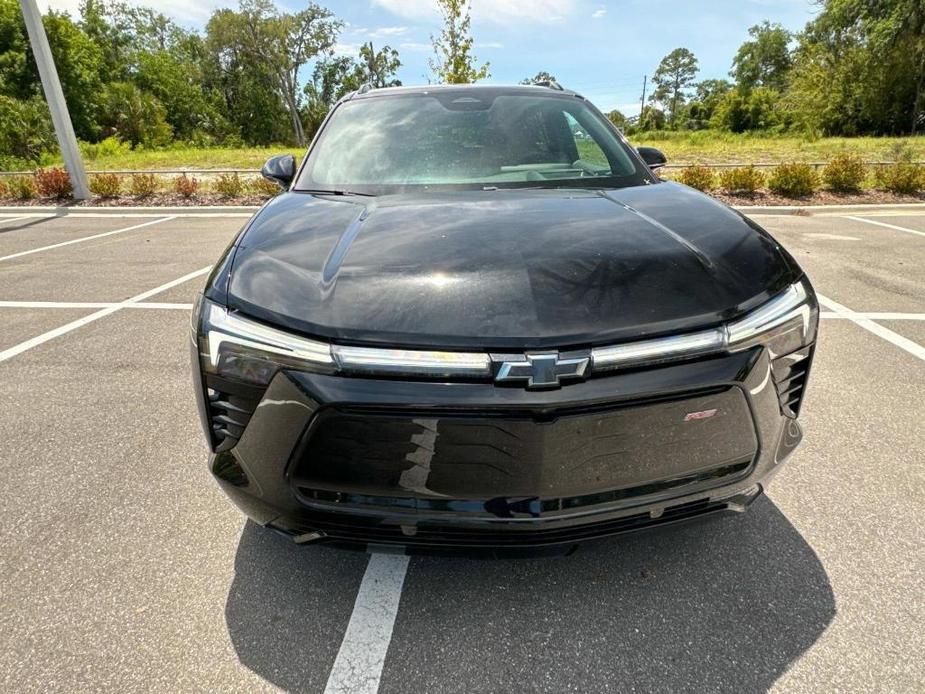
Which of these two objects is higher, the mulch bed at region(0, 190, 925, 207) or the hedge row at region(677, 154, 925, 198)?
the hedge row at region(677, 154, 925, 198)

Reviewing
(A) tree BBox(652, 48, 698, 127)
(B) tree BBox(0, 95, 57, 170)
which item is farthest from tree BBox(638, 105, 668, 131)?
(B) tree BBox(0, 95, 57, 170)

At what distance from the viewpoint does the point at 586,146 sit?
262cm

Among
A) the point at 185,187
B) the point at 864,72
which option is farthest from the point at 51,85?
the point at 864,72

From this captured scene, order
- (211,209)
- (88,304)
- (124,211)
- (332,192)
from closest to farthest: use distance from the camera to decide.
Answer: (332,192) < (88,304) < (211,209) < (124,211)

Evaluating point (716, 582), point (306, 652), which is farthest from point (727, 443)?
point (306, 652)

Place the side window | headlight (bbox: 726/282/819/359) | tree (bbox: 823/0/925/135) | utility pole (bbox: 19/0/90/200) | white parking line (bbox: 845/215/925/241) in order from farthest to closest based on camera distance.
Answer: tree (bbox: 823/0/925/135)
utility pole (bbox: 19/0/90/200)
white parking line (bbox: 845/215/925/241)
the side window
headlight (bbox: 726/282/819/359)

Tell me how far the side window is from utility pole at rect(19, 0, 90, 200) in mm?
10306

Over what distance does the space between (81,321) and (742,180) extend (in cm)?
1017

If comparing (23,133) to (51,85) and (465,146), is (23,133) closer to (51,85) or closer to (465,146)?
(51,85)

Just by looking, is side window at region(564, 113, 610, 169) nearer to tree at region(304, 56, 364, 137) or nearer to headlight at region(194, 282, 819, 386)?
headlight at region(194, 282, 819, 386)

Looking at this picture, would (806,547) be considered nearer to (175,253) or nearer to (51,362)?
(51,362)

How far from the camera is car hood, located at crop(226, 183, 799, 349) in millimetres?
1271

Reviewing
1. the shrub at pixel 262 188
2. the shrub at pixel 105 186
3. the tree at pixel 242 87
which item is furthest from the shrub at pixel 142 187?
the tree at pixel 242 87

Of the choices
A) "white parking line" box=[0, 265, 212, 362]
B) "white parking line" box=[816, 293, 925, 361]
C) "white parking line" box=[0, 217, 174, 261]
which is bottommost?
"white parking line" box=[816, 293, 925, 361]
